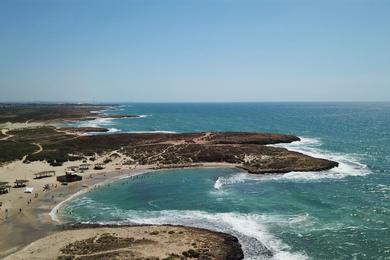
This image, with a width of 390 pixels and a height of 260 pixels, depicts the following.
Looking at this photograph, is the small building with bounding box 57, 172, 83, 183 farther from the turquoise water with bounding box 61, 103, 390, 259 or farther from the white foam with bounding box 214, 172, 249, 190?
the white foam with bounding box 214, 172, 249, 190

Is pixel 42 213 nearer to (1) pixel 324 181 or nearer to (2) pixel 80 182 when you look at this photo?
(2) pixel 80 182

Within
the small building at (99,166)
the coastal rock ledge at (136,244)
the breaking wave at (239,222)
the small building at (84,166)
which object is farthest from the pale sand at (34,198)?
the breaking wave at (239,222)

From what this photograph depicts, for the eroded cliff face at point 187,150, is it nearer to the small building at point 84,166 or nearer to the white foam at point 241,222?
the small building at point 84,166

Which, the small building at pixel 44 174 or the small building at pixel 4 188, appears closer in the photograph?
the small building at pixel 4 188

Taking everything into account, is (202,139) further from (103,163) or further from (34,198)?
(34,198)

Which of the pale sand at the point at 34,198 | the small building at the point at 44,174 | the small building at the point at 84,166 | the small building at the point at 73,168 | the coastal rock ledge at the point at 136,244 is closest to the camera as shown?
the coastal rock ledge at the point at 136,244

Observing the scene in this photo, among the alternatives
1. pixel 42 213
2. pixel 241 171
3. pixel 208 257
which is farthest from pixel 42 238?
pixel 241 171

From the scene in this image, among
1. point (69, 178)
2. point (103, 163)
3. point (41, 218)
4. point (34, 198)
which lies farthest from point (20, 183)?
point (103, 163)

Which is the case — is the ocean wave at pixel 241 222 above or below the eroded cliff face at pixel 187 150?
below
